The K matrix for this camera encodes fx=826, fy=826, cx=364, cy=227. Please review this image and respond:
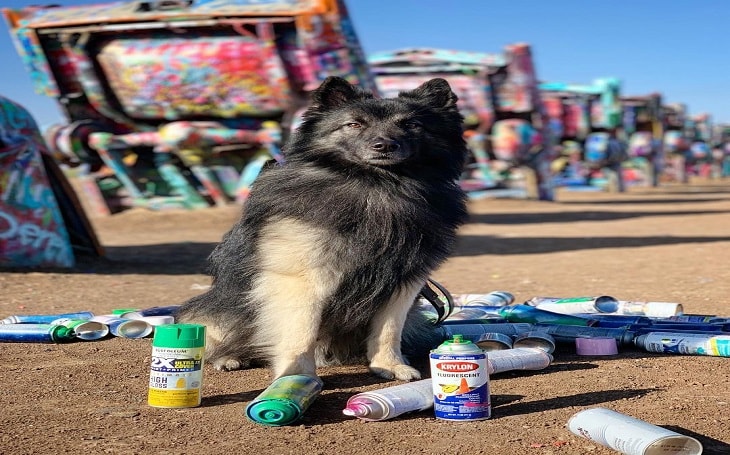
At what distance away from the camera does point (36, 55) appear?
831 inches

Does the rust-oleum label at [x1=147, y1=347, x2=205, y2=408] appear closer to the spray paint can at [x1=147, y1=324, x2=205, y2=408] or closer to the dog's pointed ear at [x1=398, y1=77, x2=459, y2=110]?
the spray paint can at [x1=147, y1=324, x2=205, y2=408]

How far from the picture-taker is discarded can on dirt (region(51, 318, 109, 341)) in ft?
18.6

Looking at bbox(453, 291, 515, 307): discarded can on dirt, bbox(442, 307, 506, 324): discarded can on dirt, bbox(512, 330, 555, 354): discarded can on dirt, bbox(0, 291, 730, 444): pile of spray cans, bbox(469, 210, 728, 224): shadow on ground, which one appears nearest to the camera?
bbox(0, 291, 730, 444): pile of spray cans

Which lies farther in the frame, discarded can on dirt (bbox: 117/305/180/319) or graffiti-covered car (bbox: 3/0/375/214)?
graffiti-covered car (bbox: 3/0/375/214)

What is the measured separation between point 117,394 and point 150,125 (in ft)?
59.5

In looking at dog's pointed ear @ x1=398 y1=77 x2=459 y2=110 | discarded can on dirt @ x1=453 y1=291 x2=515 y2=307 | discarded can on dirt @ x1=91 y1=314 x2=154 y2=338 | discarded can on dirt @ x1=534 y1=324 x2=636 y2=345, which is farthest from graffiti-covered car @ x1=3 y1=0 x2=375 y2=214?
dog's pointed ear @ x1=398 y1=77 x2=459 y2=110

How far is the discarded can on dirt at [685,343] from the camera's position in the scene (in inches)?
190

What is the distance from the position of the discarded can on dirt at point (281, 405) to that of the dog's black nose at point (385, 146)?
51.5 inches

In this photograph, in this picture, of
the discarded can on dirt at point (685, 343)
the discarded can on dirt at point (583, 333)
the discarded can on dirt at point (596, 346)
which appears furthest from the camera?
the discarded can on dirt at point (583, 333)

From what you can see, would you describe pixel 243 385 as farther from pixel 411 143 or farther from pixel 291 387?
pixel 411 143

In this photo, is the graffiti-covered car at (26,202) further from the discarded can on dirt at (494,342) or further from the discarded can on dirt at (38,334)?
the discarded can on dirt at (494,342)

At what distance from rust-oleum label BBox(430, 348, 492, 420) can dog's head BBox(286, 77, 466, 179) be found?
1242 mm

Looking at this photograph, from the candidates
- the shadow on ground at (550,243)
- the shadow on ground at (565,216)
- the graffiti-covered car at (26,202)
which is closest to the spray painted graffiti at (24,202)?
the graffiti-covered car at (26,202)

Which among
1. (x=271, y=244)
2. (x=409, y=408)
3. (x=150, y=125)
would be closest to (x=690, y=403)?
(x=409, y=408)
